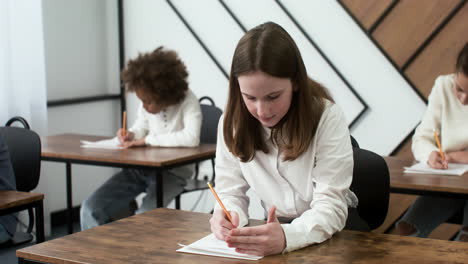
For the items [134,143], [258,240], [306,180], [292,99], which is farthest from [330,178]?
[134,143]

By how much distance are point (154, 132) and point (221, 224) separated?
197 cm

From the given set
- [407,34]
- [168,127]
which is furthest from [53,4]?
[407,34]

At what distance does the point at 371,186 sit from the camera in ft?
6.59

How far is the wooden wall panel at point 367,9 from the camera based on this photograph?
388 cm

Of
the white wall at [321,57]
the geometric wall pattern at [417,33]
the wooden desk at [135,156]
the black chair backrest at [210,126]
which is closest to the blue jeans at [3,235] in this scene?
the wooden desk at [135,156]

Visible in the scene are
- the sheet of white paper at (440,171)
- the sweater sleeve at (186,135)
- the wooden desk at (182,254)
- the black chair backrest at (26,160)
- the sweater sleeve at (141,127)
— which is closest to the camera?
the wooden desk at (182,254)

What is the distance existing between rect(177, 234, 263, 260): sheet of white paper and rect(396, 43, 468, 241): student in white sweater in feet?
4.66

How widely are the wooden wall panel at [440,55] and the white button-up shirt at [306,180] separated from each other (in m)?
2.13

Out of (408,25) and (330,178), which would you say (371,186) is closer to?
(330,178)

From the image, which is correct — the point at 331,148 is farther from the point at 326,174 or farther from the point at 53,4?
the point at 53,4

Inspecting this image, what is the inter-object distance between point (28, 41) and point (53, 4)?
1.70 ft

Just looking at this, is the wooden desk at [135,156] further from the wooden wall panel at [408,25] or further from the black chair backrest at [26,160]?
the wooden wall panel at [408,25]

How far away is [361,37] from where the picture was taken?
3.97 m

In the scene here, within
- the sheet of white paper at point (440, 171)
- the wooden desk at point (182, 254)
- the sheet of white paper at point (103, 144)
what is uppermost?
the wooden desk at point (182, 254)
